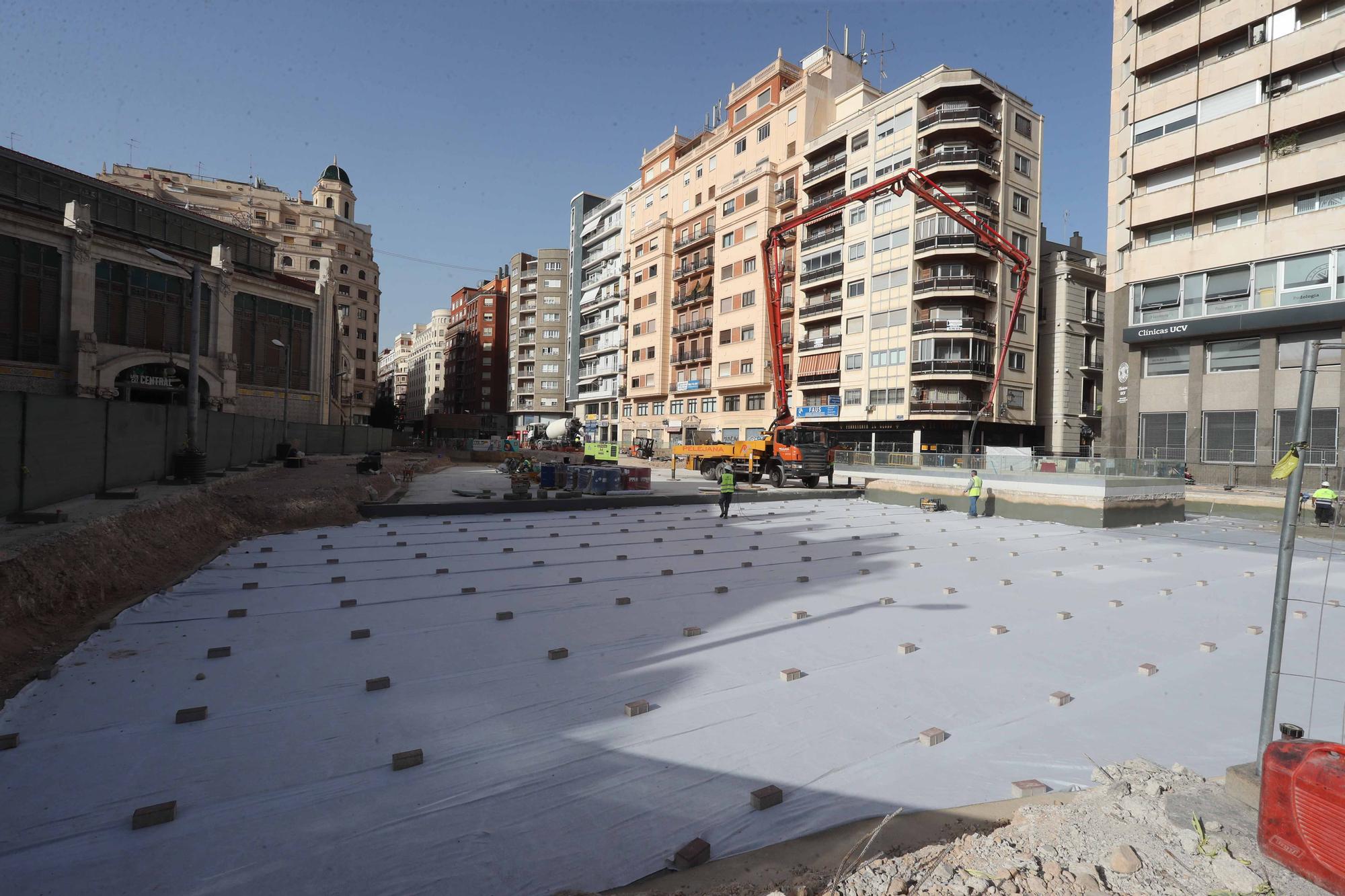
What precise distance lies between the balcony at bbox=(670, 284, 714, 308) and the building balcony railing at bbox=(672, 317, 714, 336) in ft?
5.77

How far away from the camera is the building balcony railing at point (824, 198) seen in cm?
4415

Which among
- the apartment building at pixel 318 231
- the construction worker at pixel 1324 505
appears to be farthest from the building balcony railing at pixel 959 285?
the apartment building at pixel 318 231

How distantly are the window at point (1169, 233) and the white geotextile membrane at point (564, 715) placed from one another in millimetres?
26305

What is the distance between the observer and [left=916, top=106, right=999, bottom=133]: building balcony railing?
123 ft

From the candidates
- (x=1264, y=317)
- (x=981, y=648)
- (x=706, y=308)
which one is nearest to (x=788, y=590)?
(x=981, y=648)

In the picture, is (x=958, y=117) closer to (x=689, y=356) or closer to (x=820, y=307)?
(x=820, y=307)

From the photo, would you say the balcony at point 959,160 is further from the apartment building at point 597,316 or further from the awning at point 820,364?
the apartment building at point 597,316

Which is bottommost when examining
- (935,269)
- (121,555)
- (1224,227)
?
(121,555)

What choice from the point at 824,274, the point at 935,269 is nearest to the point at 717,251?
the point at 824,274

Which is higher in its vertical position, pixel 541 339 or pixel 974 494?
pixel 541 339

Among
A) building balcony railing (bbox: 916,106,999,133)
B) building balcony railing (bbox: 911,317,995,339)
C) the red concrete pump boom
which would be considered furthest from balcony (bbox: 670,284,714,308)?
building balcony railing (bbox: 916,106,999,133)

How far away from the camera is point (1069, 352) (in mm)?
41344

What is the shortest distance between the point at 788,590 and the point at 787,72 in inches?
2018

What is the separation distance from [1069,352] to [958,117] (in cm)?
1646
